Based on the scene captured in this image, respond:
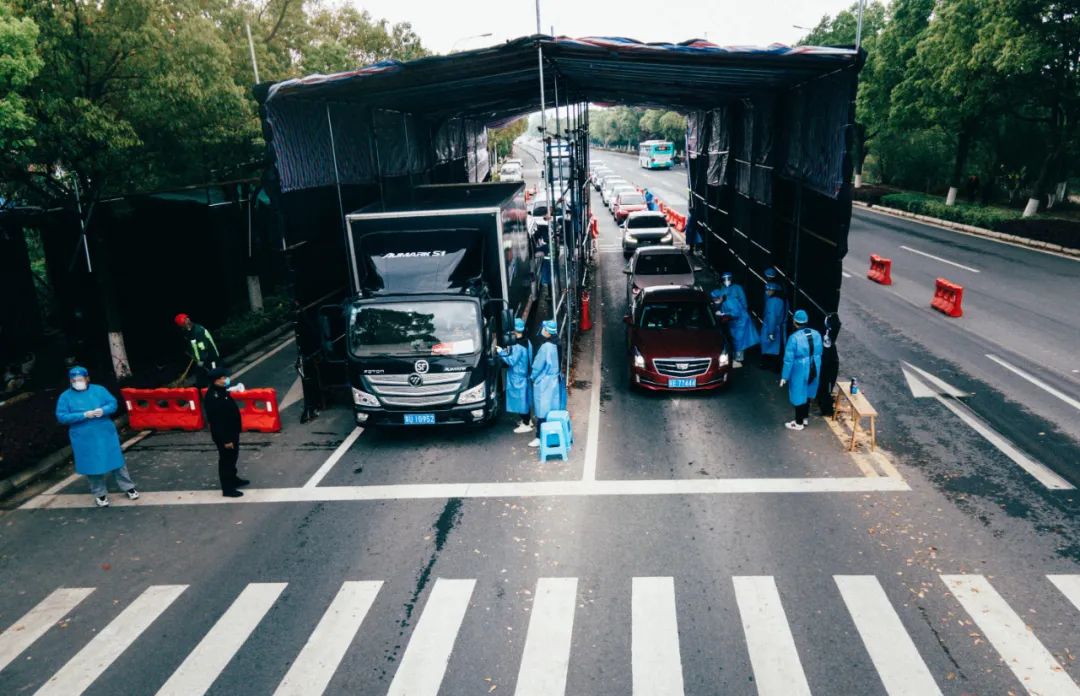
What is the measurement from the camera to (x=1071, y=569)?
7086mm

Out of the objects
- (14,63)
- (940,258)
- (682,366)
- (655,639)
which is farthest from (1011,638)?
(940,258)

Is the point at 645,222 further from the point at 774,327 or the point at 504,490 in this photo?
the point at 504,490

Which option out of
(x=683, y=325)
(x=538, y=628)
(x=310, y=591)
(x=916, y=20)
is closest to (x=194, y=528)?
(x=310, y=591)

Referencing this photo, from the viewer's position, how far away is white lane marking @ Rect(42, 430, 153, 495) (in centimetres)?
994

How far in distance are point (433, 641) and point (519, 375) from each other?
502 centimetres

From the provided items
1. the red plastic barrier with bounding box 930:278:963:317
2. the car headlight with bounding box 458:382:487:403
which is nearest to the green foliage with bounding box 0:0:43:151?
the car headlight with bounding box 458:382:487:403

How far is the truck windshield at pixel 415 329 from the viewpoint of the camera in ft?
34.8

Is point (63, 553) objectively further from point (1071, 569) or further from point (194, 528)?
point (1071, 569)

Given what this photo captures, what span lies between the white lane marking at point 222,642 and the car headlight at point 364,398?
12.1 feet

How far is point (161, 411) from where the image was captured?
12.0 m

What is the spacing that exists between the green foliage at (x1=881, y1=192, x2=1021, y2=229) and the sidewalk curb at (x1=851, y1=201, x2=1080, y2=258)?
20 cm

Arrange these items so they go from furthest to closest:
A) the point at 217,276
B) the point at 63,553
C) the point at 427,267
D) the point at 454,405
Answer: the point at 217,276 < the point at 427,267 < the point at 454,405 < the point at 63,553

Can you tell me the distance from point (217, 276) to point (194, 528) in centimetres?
1256

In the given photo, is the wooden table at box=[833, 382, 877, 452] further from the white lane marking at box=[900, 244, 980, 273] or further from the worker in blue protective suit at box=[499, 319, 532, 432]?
the white lane marking at box=[900, 244, 980, 273]
